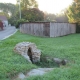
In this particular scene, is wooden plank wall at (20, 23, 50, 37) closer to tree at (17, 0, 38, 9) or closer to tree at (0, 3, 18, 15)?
tree at (17, 0, 38, 9)

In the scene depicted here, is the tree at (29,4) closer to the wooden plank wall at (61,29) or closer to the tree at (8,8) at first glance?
the wooden plank wall at (61,29)

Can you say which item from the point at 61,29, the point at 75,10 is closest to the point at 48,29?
the point at 61,29

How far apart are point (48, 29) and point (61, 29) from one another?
2860 millimetres

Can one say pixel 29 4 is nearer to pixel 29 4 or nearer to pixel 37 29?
pixel 29 4

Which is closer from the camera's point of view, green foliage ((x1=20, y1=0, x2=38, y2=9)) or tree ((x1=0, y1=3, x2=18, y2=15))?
green foliage ((x1=20, y1=0, x2=38, y2=9))

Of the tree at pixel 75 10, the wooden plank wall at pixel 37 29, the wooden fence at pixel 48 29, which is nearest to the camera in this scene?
the wooden fence at pixel 48 29

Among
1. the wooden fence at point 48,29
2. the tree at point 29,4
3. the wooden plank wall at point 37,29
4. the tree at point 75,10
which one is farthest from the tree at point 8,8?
the wooden plank wall at point 37,29

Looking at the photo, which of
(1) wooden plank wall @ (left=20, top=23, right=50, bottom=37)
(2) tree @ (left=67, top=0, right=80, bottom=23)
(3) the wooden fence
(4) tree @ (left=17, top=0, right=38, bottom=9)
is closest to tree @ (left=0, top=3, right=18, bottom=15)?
(4) tree @ (left=17, top=0, right=38, bottom=9)

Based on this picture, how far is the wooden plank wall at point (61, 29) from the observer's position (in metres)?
18.6

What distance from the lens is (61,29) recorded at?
2069 centimetres

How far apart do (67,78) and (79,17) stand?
19.0m

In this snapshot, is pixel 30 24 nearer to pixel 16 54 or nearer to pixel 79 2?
pixel 79 2

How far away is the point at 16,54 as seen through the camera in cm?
721

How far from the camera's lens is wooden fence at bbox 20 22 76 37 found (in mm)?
18406
